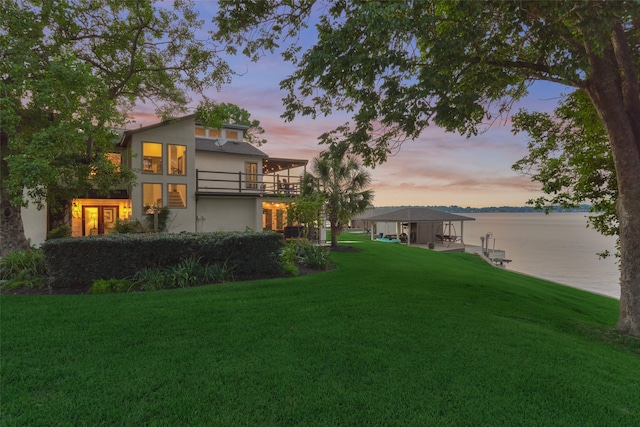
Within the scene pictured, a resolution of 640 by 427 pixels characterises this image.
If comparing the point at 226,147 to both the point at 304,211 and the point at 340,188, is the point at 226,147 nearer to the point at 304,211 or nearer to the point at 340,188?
the point at 340,188

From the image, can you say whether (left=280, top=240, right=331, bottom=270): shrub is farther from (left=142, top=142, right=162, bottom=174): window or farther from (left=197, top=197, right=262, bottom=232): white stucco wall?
(left=142, top=142, right=162, bottom=174): window

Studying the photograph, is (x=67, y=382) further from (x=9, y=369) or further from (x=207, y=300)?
(x=207, y=300)

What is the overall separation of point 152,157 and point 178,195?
2.31 m

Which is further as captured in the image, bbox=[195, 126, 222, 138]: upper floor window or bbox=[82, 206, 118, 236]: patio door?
bbox=[195, 126, 222, 138]: upper floor window

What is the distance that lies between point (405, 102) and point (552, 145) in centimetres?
676

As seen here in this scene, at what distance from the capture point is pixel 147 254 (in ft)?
23.8

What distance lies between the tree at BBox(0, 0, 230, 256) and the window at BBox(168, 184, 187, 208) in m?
3.83

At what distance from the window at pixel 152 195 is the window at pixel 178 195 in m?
0.53

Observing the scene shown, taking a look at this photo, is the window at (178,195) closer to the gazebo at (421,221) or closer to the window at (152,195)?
the window at (152,195)

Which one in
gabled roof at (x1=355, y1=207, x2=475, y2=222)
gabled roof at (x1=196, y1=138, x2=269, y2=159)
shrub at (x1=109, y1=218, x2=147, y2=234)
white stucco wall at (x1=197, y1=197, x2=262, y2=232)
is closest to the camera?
shrub at (x1=109, y1=218, x2=147, y2=234)

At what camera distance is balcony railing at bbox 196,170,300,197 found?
17.2 m

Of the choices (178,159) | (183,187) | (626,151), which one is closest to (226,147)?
(178,159)

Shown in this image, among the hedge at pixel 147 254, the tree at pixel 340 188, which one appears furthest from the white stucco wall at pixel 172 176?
the hedge at pixel 147 254

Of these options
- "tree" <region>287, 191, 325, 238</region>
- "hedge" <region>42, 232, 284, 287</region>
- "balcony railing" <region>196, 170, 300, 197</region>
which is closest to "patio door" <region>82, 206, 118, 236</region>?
"balcony railing" <region>196, 170, 300, 197</region>
